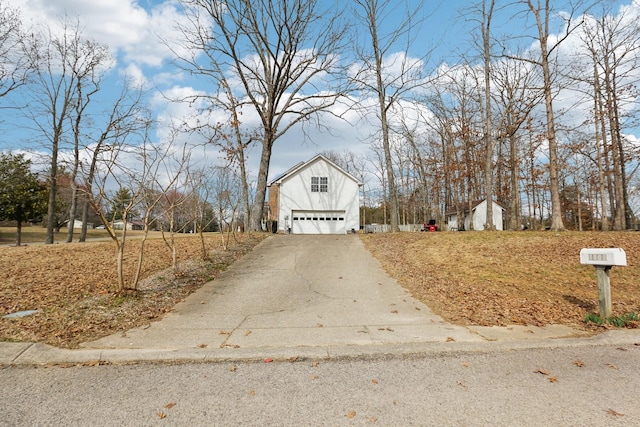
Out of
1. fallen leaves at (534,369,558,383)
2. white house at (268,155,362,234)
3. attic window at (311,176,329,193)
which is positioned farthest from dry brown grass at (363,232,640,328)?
attic window at (311,176,329,193)

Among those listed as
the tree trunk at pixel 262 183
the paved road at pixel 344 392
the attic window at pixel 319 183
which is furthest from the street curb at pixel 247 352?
the attic window at pixel 319 183

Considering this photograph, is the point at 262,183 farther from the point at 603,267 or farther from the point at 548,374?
the point at 548,374

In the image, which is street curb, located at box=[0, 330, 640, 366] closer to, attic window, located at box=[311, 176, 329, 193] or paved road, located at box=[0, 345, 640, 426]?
paved road, located at box=[0, 345, 640, 426]

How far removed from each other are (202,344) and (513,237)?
12.3 m

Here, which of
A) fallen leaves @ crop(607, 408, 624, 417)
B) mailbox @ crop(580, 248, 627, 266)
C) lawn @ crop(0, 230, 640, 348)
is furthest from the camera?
lawn @ crop(0, 230, 640, 348)

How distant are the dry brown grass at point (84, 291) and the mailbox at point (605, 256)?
6.99m

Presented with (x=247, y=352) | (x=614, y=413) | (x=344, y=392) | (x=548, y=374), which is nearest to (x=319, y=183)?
(x=247, y=352)

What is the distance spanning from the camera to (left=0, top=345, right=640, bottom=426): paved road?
2844mm

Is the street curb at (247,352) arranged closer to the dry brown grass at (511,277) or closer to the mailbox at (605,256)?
the dry brown grass at (511,277)

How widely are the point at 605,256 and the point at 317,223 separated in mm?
23330

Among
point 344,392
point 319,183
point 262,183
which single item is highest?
point 319,183

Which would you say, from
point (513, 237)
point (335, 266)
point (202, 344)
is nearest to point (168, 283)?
point (202, 344)

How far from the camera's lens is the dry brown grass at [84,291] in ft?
16.6

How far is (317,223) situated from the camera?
2822 centimetres
